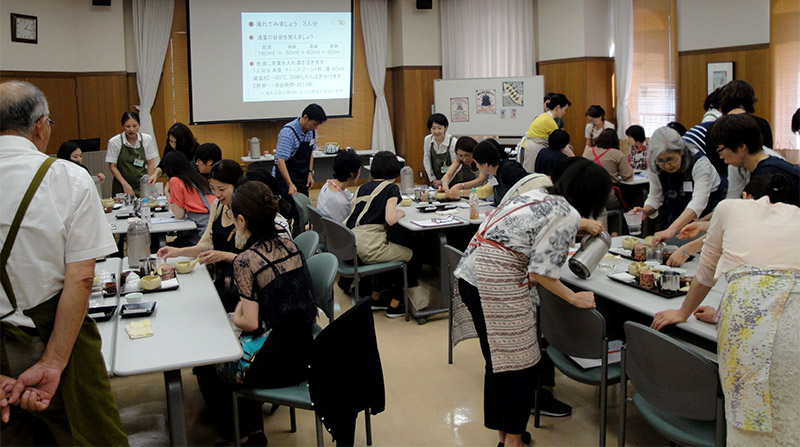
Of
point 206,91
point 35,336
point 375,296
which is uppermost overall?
point 206,91

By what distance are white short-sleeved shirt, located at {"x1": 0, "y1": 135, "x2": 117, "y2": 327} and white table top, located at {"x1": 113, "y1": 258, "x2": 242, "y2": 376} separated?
43cm

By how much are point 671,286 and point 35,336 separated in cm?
247

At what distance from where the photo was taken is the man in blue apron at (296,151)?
6125 millimetres

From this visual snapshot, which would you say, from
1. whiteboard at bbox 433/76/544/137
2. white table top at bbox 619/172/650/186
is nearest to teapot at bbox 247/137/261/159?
whiteboard at bbox 433/76/544/137

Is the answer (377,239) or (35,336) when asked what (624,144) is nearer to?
(377,239)

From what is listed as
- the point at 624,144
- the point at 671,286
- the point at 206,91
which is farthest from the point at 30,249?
the point at 624,144

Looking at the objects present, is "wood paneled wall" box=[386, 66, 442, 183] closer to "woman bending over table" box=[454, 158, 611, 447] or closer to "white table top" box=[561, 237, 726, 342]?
"white table top" box=[561, 237, 726, 342]

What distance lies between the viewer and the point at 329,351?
2512 mm

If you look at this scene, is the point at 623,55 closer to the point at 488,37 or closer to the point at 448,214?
the point at 488,37

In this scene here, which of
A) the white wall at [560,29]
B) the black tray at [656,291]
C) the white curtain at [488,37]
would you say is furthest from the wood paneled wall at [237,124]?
the black tray at [656,291]

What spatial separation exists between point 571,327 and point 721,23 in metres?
6.52

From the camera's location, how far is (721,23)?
25.7 feet

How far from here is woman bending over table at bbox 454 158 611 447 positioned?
2.58 metres

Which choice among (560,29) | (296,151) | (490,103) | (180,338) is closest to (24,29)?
(296,151)
